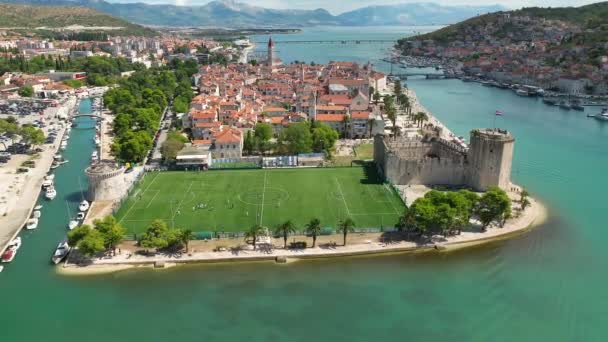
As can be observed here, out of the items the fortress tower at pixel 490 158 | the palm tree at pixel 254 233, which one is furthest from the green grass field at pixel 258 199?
the fortress tower at pixel 490 158

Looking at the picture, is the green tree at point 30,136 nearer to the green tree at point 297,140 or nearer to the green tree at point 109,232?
the green tree at point 297,140

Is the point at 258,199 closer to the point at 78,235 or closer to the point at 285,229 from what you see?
the point at 285,229

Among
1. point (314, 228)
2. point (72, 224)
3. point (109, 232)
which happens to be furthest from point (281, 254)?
point (72, 224)

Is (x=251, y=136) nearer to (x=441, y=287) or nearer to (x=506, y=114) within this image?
(x=441, y=287)

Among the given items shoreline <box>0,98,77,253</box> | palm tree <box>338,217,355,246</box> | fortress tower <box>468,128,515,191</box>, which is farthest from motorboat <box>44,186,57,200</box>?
fortress tower <box>468,128,515,191</box>

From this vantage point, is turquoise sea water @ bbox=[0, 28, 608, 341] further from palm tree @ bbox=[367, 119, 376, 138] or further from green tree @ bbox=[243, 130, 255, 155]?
palm tree @ bbox=[367, 119, 376, 138]
